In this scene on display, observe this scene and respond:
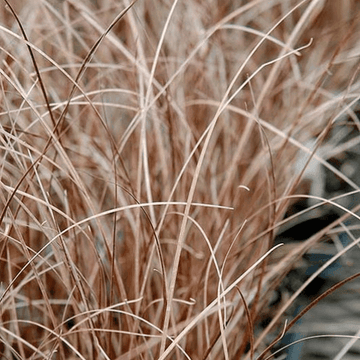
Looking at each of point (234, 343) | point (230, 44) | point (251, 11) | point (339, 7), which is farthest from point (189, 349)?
point (339, 7)

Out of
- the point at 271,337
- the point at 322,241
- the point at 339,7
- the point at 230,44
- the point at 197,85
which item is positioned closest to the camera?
the point at 271,337

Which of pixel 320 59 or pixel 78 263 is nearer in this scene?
pixel 78 263

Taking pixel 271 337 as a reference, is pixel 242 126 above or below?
above

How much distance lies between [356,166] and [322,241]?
0.89 ft

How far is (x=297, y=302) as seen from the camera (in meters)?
1.05

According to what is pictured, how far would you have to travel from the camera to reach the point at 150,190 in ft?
3.06

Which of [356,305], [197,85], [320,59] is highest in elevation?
[197,85]

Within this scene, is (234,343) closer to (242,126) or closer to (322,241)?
(322,241)

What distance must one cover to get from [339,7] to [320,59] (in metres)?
0.36

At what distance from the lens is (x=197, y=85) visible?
1.26 m

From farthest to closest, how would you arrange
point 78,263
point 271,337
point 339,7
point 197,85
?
point 339,7 < point 197,85 < point 271,337 < point 78,263

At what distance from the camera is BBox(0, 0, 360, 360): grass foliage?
75cm

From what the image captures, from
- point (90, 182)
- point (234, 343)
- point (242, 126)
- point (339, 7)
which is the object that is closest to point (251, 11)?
point (339, 7)

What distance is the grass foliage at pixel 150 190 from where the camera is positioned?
748 mm
